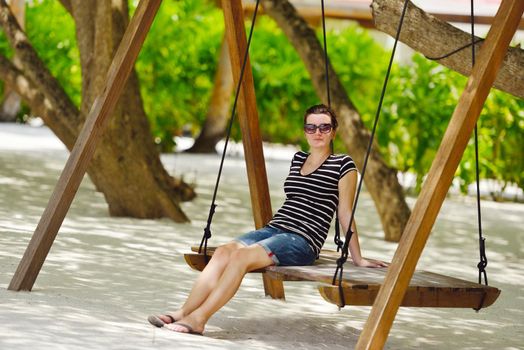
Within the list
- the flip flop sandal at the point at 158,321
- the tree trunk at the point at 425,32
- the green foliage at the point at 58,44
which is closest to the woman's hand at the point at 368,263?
the flip flop sandal at the point at 158,321

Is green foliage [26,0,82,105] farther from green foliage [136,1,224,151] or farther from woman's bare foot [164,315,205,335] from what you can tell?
woman's bare foot [164,315,205,335]

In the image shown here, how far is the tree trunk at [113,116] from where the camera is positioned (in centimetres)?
1142

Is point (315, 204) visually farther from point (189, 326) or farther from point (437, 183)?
point (437, 183)

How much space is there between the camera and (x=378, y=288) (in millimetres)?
5949

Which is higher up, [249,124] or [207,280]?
[249,124]

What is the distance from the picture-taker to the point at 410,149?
16.5 metres

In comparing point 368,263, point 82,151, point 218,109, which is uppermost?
point 82,151

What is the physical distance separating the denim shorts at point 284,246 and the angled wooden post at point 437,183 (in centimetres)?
89

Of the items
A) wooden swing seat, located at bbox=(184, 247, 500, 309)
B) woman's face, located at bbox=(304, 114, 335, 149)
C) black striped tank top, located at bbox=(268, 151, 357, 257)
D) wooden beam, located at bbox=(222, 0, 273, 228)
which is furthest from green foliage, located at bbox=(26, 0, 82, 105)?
wooden swing seat, located at bbox=(184, 247, 500, 309)

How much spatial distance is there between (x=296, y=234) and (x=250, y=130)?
1353mm

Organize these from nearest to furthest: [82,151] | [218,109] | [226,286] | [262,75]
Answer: [226,286]
[82,151]
[262,75]
[218,109]

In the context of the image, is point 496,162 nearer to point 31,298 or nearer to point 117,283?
point 117,283

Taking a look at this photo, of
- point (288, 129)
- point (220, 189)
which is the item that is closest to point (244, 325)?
point (220, 189)

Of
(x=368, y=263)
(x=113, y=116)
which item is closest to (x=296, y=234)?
(x=368, y=263)
